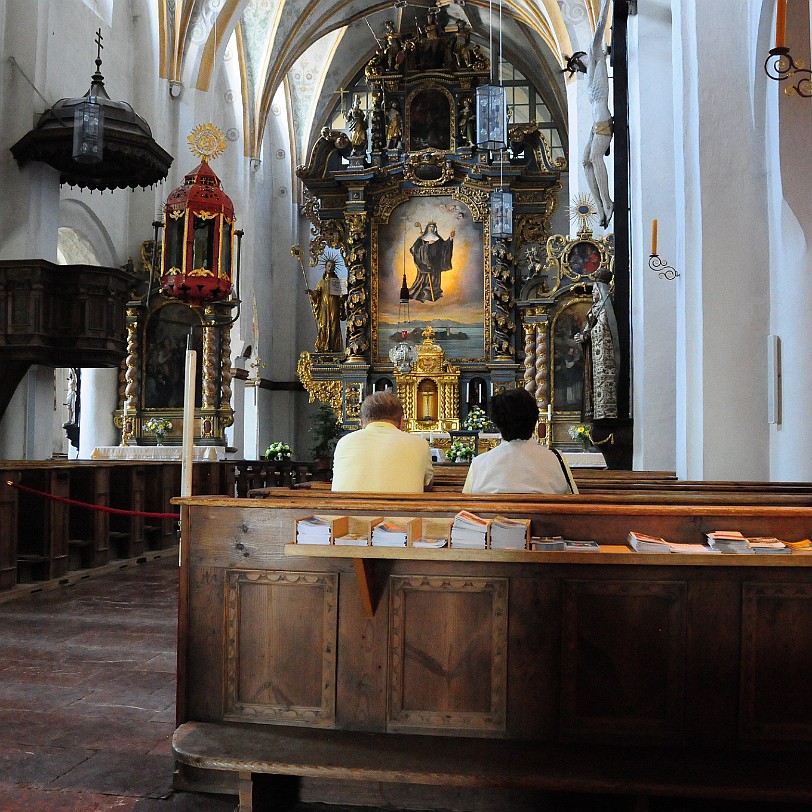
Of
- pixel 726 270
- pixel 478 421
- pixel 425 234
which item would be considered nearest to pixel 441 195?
pixel 425 234

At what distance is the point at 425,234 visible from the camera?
1828 centimetres

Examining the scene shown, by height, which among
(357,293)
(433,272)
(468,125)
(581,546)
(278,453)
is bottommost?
(581,546)

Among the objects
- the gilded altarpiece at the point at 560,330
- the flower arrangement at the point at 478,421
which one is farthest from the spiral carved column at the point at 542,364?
the flower arrangement at the point at 478,421

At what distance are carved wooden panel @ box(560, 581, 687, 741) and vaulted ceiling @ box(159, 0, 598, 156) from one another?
596 inches

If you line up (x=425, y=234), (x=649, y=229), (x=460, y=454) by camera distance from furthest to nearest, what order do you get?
(x=425, y=234), (x=460, y=454), (x=649, y=229)

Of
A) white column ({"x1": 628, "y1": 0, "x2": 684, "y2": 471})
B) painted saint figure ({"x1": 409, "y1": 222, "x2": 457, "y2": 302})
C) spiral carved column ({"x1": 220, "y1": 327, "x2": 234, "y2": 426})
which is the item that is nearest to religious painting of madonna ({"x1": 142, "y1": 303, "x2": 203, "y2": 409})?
spiral carved column ({"x1": 220, "y1": 327, "x2": 234, "y2": 426})

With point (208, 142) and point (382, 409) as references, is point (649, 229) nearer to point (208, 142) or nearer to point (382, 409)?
point (382, 409)

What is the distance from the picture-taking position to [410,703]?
2939mm

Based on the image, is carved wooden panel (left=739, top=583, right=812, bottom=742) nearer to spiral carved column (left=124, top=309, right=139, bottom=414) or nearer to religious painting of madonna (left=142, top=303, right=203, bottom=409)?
religious painting of madonna (left=142, top=303, right=203, bottom=409)

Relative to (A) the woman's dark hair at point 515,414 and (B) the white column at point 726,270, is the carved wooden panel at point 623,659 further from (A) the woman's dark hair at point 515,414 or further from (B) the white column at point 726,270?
(B) the white column at point 726,270

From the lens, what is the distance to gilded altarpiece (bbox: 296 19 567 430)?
17.7 meters

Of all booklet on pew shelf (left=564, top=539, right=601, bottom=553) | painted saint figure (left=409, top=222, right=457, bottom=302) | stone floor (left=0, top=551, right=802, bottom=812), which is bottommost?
stone floor (left=0, top=551, right=802, bottom=812)

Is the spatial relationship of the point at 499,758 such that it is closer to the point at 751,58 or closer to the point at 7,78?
the point at 751,58

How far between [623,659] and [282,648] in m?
1.13
